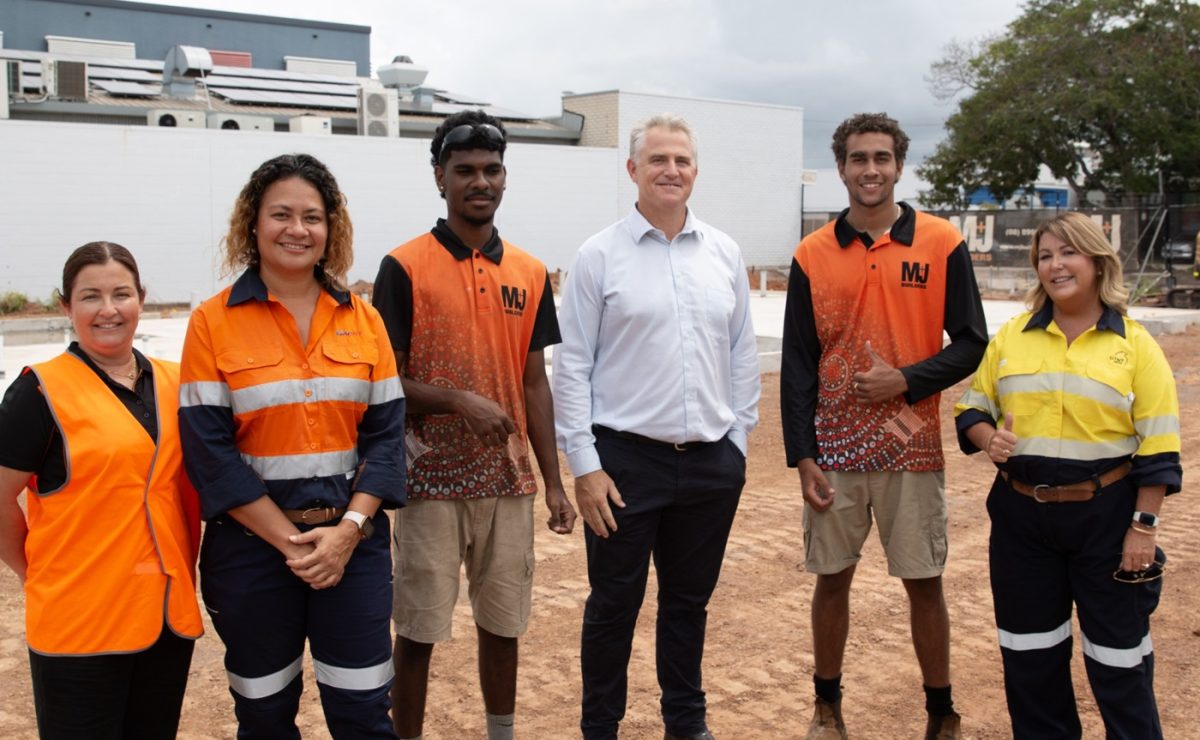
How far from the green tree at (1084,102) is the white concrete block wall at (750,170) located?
5.42 meters

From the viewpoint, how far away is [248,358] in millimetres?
3115

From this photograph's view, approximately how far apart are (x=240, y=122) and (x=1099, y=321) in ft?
90.5

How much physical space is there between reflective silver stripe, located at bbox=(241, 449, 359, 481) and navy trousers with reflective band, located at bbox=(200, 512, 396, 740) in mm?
167

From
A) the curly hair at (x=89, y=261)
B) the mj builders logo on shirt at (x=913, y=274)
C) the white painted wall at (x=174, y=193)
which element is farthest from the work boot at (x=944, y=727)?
the white painted wall at (x=174, y=193)

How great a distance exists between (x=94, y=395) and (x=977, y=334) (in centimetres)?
295

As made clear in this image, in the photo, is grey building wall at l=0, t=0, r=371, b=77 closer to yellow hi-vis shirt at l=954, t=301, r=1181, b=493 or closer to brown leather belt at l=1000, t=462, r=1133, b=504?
yellow hi-vis shirt at l=954, t=301, r=1181, b=493

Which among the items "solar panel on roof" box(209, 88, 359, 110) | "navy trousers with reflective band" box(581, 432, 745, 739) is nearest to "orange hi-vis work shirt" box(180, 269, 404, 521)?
"navy trousers with reflective band" box(581, 432, 745, 739)

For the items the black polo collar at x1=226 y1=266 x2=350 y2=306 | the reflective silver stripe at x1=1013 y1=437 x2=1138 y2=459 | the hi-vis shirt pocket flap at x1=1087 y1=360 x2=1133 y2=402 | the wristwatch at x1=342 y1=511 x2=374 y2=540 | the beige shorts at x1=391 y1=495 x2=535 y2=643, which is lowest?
the beige shorts at x1=391 y1=495 x2=535 y2=643

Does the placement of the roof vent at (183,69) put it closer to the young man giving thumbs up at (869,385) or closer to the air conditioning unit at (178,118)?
the air conditioning unit at (178,118)

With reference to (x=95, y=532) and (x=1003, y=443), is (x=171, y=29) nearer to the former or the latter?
(x=95, y=532)

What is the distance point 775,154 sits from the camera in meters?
40.4

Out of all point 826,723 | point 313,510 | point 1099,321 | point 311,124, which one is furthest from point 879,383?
point 311,124

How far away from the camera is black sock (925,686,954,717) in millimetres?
4238

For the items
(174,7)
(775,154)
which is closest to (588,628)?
(775,154)
